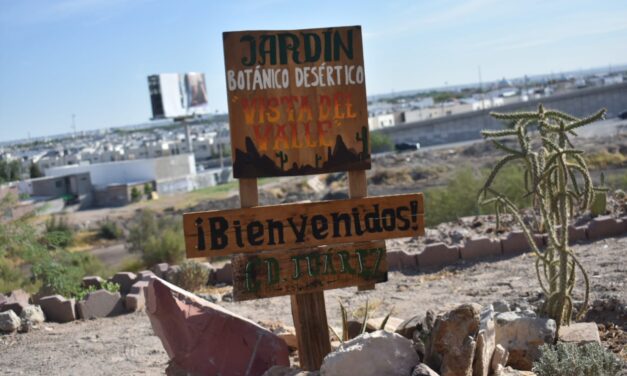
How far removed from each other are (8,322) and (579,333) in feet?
25.4

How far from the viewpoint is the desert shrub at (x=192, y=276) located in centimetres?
1351

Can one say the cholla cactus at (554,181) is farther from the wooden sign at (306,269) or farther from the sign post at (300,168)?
the wooden sign at (306,269)

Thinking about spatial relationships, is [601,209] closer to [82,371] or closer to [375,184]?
[82,371]

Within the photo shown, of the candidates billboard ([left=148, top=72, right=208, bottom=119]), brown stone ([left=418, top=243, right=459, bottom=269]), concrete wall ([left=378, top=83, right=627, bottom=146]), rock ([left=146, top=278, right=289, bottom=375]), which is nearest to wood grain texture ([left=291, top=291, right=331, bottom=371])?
rock ([left=146, top=278, right=289, bottom=375])

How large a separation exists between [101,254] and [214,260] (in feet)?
69.7

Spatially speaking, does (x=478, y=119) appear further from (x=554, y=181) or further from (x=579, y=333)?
(x=579, y=333)

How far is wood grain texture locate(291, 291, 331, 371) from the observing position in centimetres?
698

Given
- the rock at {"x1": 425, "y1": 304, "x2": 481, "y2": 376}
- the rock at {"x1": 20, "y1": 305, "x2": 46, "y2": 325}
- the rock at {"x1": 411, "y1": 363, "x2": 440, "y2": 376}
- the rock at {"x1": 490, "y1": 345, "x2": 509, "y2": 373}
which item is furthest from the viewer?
the rock at {"x1": 20, "y1": 305, "x2": 46, "y2": 325}

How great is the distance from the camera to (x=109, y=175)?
7638 cm

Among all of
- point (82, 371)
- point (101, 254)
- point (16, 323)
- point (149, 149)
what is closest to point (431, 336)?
point (82, 371)

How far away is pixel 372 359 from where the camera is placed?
5922 mm

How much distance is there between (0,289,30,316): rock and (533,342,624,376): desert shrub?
815cm

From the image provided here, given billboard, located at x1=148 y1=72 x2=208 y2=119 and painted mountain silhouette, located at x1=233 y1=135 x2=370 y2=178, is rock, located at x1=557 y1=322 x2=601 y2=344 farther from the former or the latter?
billboard, located at x1=148 y1=72 x2=208 y2=119

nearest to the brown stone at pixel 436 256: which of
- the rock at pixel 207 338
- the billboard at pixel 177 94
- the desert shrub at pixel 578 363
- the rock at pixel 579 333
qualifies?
the rock at pixel 579 333
